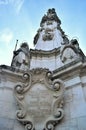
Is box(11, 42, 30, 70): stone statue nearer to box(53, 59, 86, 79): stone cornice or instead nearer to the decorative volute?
the decorative volute

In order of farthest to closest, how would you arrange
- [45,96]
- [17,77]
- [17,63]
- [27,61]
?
[27,61] < [17,63] < [17,77] < [45,96]

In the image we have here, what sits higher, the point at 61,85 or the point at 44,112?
the point at 61,85

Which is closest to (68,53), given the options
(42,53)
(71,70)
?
(71,70)

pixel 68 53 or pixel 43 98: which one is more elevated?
pixel 68 53

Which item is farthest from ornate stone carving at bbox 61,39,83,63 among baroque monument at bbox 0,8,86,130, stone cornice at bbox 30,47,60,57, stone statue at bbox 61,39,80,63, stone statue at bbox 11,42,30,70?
stone statue at bbox 11,42,30,70

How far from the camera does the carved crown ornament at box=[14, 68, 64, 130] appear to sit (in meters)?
5.62

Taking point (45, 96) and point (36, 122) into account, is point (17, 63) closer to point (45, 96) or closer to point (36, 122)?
point (45, 96)

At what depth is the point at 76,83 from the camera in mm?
6285

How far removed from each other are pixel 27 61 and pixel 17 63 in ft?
2.97

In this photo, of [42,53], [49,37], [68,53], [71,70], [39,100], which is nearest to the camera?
[39,100]

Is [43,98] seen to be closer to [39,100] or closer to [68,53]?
[39,100]

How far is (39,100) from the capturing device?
6039 mm

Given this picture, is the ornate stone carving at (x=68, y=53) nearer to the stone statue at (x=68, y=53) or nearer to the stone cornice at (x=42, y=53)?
the stone statue at (x=68, y=53)

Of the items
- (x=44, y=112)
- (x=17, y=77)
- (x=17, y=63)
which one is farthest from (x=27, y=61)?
(x=44, y=112)
